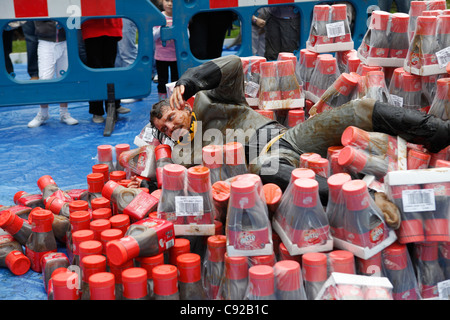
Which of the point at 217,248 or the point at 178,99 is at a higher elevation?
the point at 178,99

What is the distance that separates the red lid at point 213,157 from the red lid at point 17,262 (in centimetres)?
110

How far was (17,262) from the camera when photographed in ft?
9.92

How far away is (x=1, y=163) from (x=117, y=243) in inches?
102

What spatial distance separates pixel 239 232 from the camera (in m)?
2.46

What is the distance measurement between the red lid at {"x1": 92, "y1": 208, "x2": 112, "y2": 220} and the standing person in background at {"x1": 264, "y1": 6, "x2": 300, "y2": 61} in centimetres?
357

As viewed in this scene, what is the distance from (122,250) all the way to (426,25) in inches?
83.9

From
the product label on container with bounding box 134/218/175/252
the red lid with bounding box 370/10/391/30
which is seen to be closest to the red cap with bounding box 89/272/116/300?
the product label on container with bounding box 134/218/175/252

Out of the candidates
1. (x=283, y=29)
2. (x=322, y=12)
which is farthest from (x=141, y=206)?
(x=283, y=29)

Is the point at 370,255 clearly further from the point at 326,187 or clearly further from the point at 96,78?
the point at 96,78

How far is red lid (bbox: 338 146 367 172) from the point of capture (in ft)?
9.10

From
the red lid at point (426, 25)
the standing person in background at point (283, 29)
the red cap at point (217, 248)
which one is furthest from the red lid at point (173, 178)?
the standing person in background at point (283, 29)

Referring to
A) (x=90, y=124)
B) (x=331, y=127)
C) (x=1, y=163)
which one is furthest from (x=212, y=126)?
(x=90, y=124)

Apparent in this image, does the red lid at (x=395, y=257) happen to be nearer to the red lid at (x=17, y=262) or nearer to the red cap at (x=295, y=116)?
the red cap at (x=295, y=116)

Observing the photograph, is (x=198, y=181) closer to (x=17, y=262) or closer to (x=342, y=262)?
(x=342, y=262)
